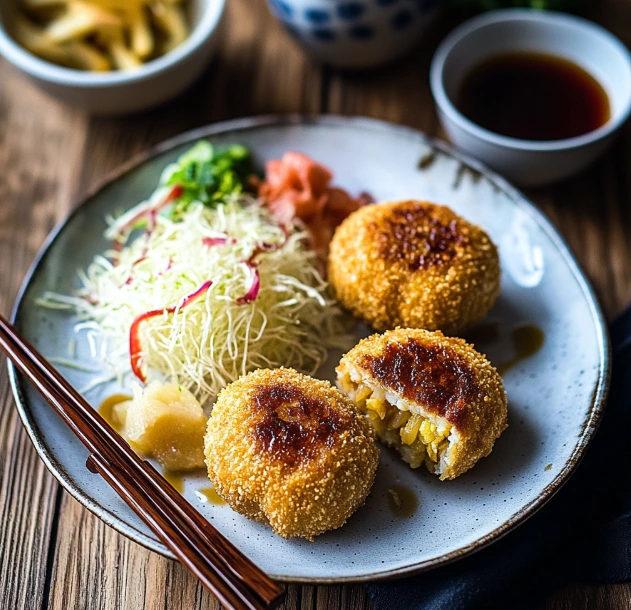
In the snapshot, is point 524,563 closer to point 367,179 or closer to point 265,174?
point 367,179

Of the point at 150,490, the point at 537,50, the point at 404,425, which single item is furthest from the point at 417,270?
the point at 537,50

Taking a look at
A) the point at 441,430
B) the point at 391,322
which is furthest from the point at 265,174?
the point at 441,430

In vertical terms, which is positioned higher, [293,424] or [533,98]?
[533,98]

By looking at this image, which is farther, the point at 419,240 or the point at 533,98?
the point at 533,98

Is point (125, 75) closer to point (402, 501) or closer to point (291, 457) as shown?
point (291, 457)

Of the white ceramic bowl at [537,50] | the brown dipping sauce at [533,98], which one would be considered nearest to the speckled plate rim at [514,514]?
the white ceramic bowl at [537,50]

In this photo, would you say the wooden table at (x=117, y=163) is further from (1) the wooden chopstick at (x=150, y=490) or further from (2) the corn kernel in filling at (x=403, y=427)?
(2) the corn kernel in filling at (x=403, y=427)
